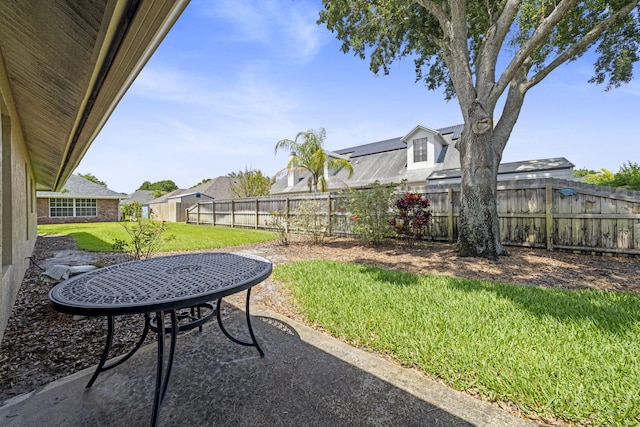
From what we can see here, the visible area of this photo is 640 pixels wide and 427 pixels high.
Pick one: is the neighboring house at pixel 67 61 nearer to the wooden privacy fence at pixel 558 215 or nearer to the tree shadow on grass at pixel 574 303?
the tree shadow on grass at pixel 574 303

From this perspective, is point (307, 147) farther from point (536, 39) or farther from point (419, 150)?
point (536, 39)

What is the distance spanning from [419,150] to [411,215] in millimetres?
10328

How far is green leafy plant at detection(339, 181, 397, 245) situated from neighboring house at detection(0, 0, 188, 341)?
20.4 ft

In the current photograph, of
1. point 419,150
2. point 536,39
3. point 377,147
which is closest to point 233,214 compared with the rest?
point 419,150

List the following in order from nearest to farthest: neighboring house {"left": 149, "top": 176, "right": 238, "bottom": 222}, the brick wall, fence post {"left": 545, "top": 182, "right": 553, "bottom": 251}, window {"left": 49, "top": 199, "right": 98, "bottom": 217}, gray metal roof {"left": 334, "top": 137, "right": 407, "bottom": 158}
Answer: fence post {"left": 545, "top": 182, "right": 553, "bottom": 251}
gray metal roof {"left": 334, "top": 137, "right": 407, "bottom": 158}
the brick wall
window {"left": 49, "top": 199, "right": 98, "bottom": 217}
neighboring house {"left": 149, "top": 176, "right": 238, "bottom": 222}

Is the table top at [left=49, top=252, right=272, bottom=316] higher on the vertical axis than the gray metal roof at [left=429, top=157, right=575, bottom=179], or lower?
lower

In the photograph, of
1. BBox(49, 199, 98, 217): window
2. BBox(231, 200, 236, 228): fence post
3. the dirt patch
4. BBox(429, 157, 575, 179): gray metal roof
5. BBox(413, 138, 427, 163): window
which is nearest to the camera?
the dirt patch

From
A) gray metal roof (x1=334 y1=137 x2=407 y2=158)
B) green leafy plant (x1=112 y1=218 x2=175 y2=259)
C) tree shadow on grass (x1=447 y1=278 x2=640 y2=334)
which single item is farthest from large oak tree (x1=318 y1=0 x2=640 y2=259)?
gray metal roof (x1=334 y1=137 x2=407 y2=158)

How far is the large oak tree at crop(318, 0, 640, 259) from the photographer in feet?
19.7

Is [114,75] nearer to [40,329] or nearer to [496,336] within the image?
[40,329]

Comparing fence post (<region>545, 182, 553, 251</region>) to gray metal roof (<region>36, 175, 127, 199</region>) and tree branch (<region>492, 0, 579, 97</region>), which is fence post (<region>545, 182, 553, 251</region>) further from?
gray metal roof (<region>36, 175, 127, 199</region>)

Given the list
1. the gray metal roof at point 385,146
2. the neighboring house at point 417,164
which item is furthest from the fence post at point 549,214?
the gray metal roof at point 385,146

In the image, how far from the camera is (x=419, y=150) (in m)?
16.6

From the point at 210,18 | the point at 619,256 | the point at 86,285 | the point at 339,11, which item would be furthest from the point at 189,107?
the point at 619,256
